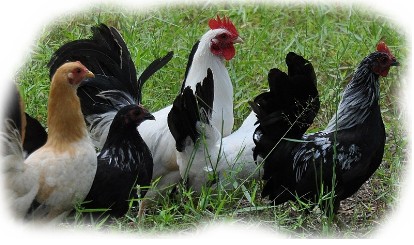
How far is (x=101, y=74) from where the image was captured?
492 centimetres

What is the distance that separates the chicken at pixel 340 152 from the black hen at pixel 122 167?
0.66 m

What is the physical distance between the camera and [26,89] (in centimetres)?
575

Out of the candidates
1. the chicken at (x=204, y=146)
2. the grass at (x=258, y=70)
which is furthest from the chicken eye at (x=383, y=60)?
the chicken at (x=204, y=146)

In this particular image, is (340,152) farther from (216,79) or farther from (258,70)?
(258,70)

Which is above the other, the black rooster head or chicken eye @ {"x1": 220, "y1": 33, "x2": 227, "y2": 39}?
chicken eye @ {"x1": 220, "y1": 33, "x2": 227, "y2": 39}

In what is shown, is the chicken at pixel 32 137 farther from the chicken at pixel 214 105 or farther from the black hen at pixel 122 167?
the chicken at pixel 214 105

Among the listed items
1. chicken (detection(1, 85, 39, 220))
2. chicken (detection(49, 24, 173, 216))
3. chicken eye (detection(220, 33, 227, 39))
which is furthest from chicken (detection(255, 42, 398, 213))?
chicken (detection(1, 85, 39, 220))

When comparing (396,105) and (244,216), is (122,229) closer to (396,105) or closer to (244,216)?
(244,216)

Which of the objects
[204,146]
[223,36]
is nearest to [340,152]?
[204,146]

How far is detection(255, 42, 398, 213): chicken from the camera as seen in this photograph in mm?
4414

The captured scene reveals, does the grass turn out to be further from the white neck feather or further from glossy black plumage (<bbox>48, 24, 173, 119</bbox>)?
glossy black plumage (<bbox>48, 24, 173, 119</bbox>)

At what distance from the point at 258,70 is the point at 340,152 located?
1836 millimetres

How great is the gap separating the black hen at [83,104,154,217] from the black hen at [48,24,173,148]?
1.63 feet

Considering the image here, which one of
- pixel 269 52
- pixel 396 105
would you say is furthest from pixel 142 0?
pixel 396 105
